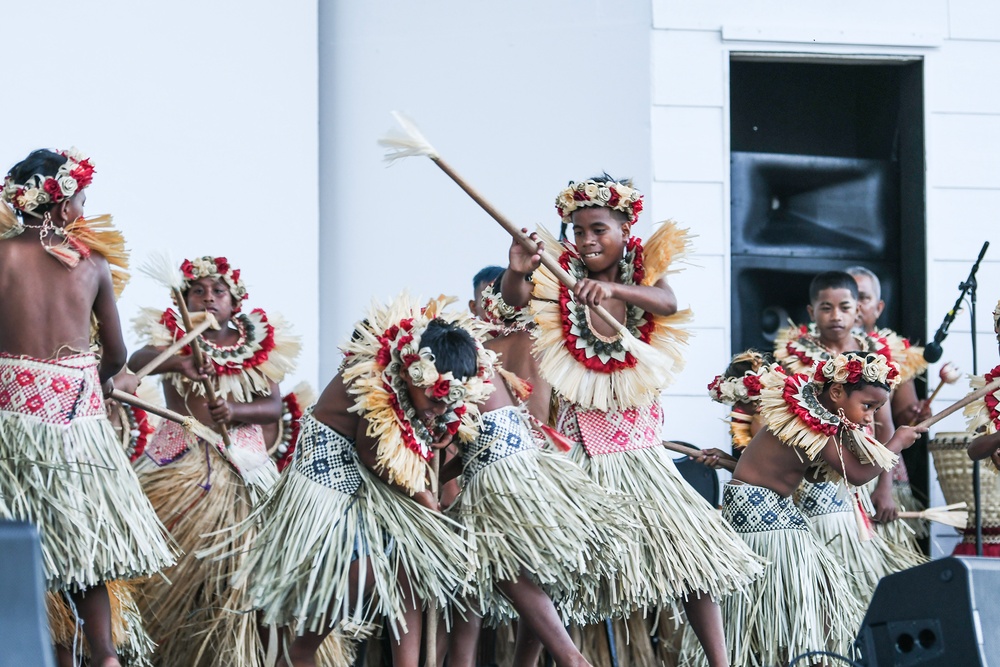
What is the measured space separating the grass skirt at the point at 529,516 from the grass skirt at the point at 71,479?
0.75 m

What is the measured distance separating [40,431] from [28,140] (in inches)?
66.5

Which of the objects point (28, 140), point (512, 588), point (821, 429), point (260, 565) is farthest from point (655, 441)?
point (28, 140)

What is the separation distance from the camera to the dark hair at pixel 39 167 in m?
3.30

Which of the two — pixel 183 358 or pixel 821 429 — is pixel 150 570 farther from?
pixel 821 429

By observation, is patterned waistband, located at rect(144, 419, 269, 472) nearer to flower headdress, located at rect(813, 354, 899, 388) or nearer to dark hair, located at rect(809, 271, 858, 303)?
flower headdress, located at rect(813, 354, 899, 388)

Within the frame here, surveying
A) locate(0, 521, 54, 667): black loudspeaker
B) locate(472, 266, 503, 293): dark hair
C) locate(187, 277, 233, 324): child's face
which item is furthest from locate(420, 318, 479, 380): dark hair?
locate(472, 266, 503, 293): dark hair

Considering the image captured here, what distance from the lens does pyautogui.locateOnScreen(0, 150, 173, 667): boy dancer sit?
315cm

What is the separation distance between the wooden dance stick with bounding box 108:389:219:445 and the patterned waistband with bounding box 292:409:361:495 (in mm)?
729

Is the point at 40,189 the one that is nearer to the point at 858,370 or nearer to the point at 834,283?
the point at 858,370

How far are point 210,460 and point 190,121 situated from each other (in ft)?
4.47

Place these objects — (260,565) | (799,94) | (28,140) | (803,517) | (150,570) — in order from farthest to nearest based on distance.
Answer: (799,94) < (28,140) < (803,517) < (150,570) < (260,565)

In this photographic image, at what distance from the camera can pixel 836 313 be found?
471 centimetres

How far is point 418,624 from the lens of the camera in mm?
3164

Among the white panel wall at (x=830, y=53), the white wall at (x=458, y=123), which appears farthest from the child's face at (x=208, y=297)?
the white panel wall at (x=830, y=53)
